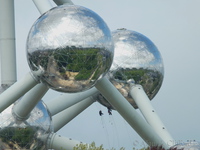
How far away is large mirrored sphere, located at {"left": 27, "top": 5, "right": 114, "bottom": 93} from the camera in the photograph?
26.0 m

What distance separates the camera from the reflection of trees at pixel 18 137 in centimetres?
2966

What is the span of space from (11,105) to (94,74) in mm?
4426

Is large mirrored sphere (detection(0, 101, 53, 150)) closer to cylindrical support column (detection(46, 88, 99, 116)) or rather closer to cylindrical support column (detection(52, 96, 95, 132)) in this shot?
cylindrical support column (detection(46, 88, 99, 116))

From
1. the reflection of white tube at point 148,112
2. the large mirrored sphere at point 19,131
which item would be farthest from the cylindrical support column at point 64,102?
the large mirrored sphere at point 19,131

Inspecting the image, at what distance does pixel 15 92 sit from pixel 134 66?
4805 millimetres

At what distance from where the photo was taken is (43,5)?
29641 millimetres

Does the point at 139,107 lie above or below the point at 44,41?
below

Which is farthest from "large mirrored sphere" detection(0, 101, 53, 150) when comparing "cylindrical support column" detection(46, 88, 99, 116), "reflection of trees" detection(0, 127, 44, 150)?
"cylindrical support column" detection(46, 88, 99, 116)

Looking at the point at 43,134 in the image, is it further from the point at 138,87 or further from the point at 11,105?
the point at 138,87

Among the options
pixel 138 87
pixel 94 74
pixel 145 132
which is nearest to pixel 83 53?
pixel 94 74

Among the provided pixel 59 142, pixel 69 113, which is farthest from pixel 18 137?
pixel 69 113

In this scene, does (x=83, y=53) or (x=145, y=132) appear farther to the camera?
(x=145, y=132)

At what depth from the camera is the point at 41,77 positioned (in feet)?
87.0

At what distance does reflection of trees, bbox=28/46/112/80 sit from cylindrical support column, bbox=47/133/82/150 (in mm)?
4497
